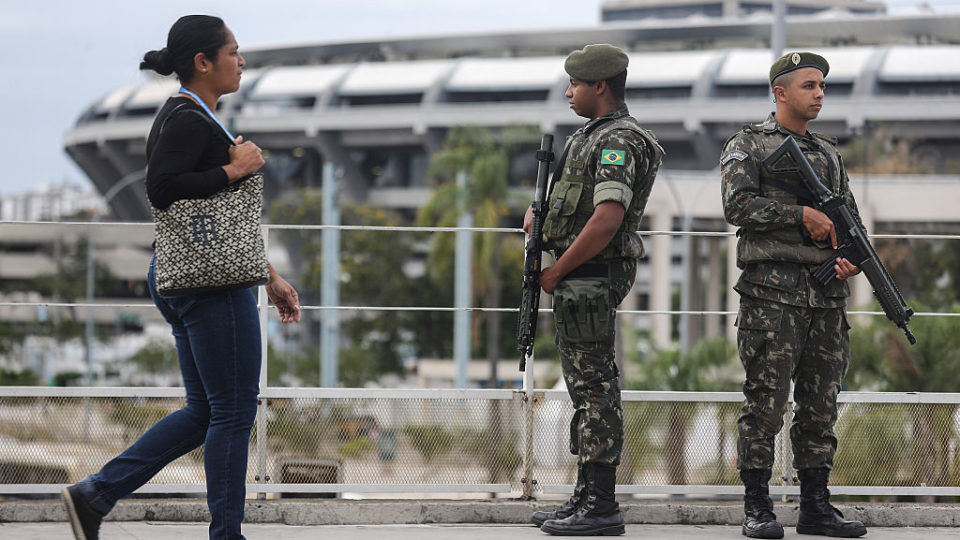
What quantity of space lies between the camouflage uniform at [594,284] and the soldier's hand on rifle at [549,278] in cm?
3

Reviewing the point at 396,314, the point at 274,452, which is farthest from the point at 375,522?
the point at 396,314

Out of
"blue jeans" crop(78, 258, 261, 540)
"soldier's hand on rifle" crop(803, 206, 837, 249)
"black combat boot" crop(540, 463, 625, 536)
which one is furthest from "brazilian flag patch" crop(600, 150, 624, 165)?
"blue jeans" crop(78, 258, 261, 540)

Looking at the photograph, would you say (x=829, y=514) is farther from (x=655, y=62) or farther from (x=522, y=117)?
(x=655, y=62)

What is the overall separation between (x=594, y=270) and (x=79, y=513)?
187 centimetres

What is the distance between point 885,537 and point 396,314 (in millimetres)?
58188

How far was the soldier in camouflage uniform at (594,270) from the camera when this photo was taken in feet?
14.2

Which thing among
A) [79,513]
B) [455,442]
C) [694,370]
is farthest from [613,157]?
[694,370]

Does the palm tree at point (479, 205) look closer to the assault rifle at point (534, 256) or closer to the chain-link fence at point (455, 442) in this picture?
the chain-link fence at point (455, 442)

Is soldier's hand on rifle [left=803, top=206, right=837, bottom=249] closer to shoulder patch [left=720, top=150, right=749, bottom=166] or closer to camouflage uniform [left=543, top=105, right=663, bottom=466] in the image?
shoulder patch [left=720, top=150, right=749, bottom=166]

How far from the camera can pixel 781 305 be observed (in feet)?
14.5

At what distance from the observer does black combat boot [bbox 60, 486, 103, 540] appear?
11.5 feet

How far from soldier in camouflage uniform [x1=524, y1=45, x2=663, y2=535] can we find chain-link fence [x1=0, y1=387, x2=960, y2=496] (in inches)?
27.4

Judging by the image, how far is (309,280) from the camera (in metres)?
63.9

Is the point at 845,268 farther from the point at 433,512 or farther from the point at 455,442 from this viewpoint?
the point at 433,512
